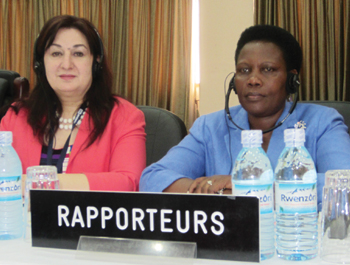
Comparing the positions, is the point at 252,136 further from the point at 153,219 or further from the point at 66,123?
the point at 66,123

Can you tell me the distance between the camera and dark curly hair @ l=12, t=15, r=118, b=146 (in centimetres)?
158

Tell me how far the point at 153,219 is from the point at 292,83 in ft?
2.88

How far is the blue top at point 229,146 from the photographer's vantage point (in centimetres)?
124

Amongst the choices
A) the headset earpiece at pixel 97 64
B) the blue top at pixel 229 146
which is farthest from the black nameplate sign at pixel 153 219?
the headset earpiece at pixel 97 64

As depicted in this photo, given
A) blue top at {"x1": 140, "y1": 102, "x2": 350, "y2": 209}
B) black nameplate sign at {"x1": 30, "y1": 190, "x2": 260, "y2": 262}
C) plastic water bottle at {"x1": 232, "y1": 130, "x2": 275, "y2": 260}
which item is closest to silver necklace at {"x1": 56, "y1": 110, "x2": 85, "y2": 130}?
blue top at {"x1": 140, "y1": 102, "x2": 350, "y2": 209}

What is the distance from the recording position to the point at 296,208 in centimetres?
66

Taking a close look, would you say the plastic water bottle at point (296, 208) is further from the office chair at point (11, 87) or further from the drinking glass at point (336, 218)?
the office chair at point (11, 87)

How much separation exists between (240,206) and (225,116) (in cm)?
88

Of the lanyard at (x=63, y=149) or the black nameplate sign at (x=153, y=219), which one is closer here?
the black nameplate sign at (x=153, y=219)

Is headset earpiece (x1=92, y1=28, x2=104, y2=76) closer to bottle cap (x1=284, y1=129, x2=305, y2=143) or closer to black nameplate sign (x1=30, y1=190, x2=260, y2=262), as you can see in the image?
black nameplate sign (x1=30, y1=190, x2=260, y2=262)

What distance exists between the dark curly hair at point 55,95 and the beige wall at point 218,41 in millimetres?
1478

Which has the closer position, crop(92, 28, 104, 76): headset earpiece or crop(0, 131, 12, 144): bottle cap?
crop(0, 131, 12, 144): bottle cap

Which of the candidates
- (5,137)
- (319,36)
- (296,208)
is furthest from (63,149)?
(319,36)

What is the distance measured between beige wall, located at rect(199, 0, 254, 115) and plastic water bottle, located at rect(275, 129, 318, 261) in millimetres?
2215
